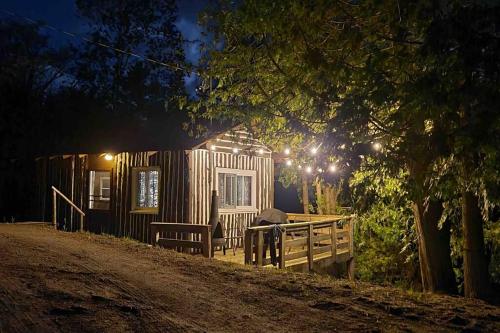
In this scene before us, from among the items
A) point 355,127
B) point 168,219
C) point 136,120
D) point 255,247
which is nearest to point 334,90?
point 355,127

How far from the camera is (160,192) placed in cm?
1435

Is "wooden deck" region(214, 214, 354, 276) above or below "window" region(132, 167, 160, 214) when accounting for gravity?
below

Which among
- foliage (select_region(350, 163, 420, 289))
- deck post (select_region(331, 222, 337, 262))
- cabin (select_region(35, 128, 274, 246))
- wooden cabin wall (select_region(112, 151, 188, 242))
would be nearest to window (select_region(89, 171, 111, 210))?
cabin (select_region(35, 128, 274, 246))

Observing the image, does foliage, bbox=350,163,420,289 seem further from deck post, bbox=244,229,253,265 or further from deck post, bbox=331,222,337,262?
deck post, bbox=244,229,253,265

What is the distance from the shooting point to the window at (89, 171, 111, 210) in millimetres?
17203

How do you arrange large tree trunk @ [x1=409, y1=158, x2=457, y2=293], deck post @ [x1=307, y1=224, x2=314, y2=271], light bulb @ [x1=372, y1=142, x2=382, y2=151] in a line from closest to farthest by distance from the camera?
light bulb @ [x1=372, y1=142, x2=382, y2=151]
large tree trunk @ [x1=409, y1=158, x2=457, y2=293]
deck post @ [x1=307, y1=224, x2=314, y2=271]

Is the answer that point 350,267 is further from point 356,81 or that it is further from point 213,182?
point 356,81

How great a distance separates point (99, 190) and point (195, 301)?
12255mm

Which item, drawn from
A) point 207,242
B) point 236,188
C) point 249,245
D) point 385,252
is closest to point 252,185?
point 236,188

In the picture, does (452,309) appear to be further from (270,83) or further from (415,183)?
(270,83)

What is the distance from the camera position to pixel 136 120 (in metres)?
29.8

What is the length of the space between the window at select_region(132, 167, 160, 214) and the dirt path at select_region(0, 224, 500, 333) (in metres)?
5.63

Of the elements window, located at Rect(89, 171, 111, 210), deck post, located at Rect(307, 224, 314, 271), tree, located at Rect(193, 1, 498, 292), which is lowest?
deck post, located at Rect(307, 224, 314, 271)

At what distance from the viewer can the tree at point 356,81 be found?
19.0 feet
